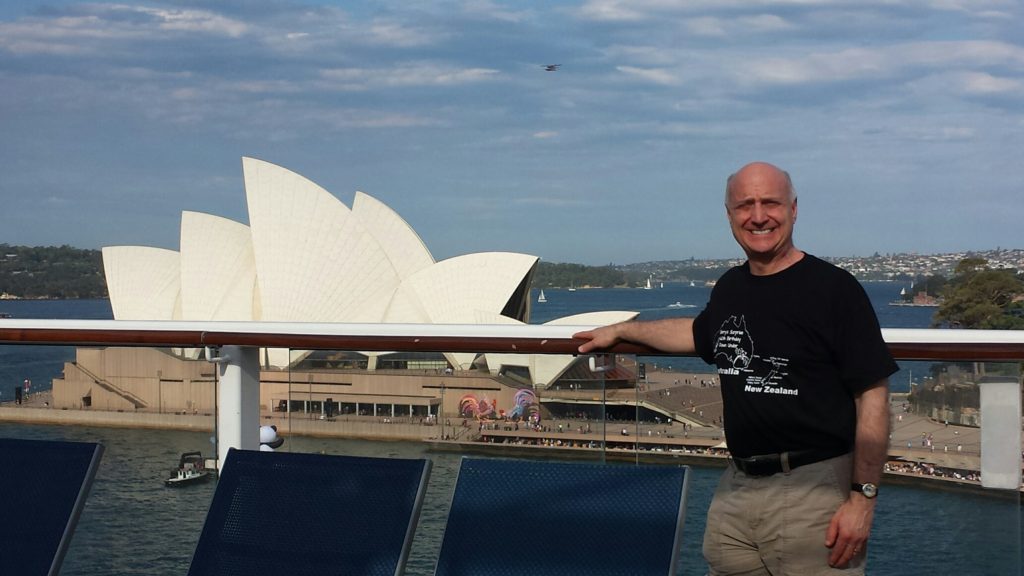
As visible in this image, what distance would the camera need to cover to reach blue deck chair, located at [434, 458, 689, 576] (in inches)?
70.4

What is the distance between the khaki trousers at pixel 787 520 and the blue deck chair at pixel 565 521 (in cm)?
14

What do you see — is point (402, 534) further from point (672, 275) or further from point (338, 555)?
point (672, 275)

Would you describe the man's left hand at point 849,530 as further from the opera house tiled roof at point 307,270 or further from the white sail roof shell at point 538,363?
the opera house tiled roof at point 307,270

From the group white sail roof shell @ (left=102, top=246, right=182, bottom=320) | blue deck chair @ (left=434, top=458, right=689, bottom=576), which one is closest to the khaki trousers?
blue deck chair @ (left=434, top=458, right=689, bottom=576)

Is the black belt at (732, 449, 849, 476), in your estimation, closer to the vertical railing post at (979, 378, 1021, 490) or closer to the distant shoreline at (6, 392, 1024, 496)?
the distant shoreline at (6, 392, 1024, 496)

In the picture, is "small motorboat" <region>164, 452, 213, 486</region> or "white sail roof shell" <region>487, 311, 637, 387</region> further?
"small motorboat" <region>164, 452, 213, 486</region>

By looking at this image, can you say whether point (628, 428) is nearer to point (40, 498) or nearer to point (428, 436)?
point (428, 436)

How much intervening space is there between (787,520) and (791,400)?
200mm

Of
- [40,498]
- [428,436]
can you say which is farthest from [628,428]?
[40,498]

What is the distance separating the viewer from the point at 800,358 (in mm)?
1589

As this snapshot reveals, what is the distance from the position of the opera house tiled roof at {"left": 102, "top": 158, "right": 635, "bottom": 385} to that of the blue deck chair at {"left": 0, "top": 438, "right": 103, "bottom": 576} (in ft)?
77.0

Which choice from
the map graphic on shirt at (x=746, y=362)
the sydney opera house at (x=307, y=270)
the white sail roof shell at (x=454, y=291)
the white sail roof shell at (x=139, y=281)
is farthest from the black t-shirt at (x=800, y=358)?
the white sail roof shell at (x=139, y=281)

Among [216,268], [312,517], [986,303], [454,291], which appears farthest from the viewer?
[986,303]

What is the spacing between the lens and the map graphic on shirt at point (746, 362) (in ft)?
5.27
